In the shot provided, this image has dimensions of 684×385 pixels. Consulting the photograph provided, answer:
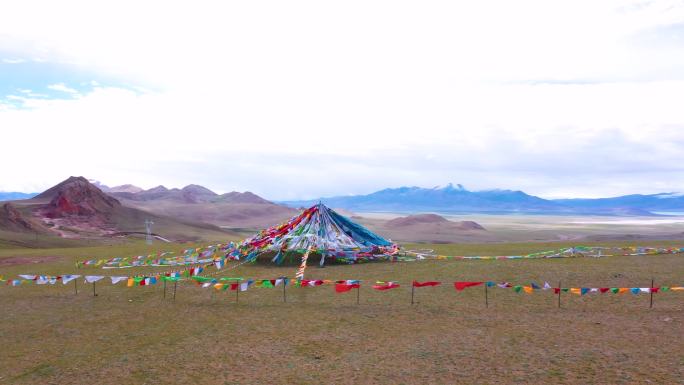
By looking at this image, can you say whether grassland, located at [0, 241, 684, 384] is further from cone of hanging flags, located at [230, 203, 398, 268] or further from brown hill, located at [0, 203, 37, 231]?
brown hill, located at [0, 203, 37, 231]

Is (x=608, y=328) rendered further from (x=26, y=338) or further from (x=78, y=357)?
(x=26, y=338)

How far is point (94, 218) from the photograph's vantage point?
274ft

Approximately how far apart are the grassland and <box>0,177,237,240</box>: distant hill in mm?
58306

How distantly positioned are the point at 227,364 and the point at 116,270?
16395 millimetres

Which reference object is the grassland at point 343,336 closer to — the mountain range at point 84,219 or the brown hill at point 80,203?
the mountain range at point 84,219

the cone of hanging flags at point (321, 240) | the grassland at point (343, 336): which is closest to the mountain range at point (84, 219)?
the cone of hanging flags at point (321, 240)

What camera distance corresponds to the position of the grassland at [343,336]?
1003 cm

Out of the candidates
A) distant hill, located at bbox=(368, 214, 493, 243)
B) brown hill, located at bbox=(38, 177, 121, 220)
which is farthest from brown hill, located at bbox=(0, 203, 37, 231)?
distant hill, located at bbox=(368, 214, 493, 243)

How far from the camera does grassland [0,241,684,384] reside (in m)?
10.0

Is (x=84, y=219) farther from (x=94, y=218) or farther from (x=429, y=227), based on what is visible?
(x=429, y=227)

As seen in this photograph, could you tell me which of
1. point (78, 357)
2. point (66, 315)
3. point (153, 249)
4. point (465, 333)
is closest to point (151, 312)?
point (66, 315)

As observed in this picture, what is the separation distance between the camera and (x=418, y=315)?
47.3 ft

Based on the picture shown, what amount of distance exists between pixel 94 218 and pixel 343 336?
81.8m

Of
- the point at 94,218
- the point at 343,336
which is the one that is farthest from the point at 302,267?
the point at 94,218
